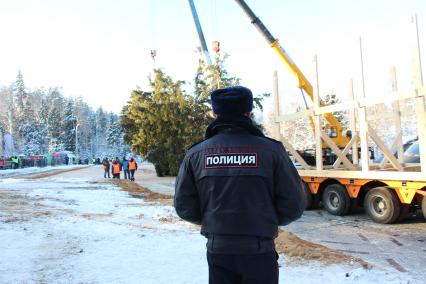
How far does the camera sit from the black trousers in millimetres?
2457

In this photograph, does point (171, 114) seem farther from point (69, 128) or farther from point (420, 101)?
point (69, 128)

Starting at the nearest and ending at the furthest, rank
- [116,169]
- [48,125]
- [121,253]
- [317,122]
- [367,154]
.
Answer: [121,253]
[367,154]
[317,122]
[116,169]
[48,125]

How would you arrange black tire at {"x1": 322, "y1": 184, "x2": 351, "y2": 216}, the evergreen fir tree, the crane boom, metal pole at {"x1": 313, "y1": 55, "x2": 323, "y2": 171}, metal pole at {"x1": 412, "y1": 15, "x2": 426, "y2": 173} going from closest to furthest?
metal pole at {"x1": 412, "y1": 15, "x2": 426, "y2": 173}, black tire at {"x1": 322, "y1": 184, "x2": 351, "y2": 216}, metal pole at {"x1": 313, "y1": 55, "x2": 323, "y2": 171}, the crane boom, the evergreen fir tree

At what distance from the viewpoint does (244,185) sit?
2508 mm

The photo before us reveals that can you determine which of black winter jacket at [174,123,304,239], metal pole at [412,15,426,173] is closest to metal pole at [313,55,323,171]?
metal pole at [412,15,426,173]

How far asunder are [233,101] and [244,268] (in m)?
0.97

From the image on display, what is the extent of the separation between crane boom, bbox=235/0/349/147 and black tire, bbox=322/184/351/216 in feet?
11.2

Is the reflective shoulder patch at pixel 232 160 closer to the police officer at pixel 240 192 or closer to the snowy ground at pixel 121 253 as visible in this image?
the police officer at pixel 240 192

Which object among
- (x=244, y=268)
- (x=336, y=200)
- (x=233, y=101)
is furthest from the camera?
(x=336, y=200)

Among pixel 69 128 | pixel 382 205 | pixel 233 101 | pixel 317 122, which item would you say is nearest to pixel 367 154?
pixel 382 205

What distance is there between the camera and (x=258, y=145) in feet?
8.36

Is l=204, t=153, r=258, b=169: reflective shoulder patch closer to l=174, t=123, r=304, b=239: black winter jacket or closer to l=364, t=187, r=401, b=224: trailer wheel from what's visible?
l=174, t=123, r=304, b=239: black winter jacket

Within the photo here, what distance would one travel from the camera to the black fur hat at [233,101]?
2646 millimetres

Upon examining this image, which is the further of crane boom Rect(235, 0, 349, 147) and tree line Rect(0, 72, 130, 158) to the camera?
tree line Rect(0, 72, 130, 158)
